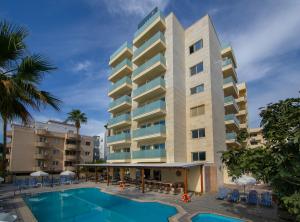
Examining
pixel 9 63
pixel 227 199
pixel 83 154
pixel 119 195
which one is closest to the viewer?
pixel 9 63

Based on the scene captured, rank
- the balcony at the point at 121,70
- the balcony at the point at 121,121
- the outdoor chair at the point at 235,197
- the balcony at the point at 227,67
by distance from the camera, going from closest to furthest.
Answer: the outdoor chair at the point at 235,197, the balcony at the point at 227,67, the balcony at the point at 121,121, the balcony at the point at 121,70

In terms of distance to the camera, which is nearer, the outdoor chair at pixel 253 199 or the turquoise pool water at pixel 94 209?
the turquoise pool water at pixel 94 209

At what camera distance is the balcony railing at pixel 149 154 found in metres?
26.9

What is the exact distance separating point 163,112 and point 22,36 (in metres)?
22.4

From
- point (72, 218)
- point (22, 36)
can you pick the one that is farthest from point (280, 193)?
point (72, 218)

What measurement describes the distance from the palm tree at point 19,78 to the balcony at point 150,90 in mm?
22071

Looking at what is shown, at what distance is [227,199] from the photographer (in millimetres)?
19984

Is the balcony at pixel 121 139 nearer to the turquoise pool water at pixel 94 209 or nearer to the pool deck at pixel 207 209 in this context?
the turquoise pool water at pixel 94 209

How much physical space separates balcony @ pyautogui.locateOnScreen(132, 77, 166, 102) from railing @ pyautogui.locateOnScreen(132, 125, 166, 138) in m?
5.06

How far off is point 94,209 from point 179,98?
16.8 metres

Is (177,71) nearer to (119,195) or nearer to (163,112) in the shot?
(163,112)

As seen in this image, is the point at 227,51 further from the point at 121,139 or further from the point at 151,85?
the point at 121,139

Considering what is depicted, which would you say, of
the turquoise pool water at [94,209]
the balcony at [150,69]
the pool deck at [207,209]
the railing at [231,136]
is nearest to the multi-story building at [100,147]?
the balcony at [150,69]

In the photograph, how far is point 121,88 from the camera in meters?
37.1
